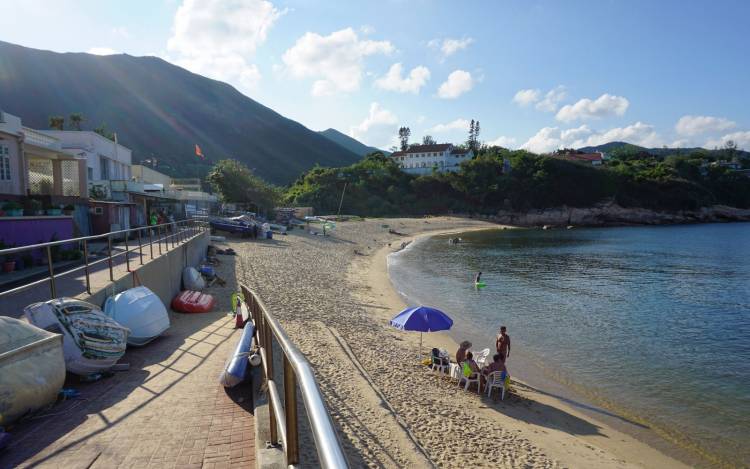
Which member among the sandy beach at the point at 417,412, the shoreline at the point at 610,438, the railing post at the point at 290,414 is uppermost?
the railing post at the point at 290,414

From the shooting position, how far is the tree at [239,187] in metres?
55.0

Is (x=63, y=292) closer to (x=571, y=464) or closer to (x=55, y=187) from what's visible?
(x=571, y=464)

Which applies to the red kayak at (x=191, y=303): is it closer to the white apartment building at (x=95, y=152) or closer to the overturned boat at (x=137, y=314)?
the overturned boat at (x=137, y=314)

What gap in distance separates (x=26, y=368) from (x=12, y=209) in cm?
1179

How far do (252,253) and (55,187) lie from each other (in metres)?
12.1

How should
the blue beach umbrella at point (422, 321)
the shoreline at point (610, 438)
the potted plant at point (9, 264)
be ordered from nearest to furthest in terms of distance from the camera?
the shoreline at point (610, 438) → the potted plant at point (9, 264) → the blue beach umbrella at point (422, 321)

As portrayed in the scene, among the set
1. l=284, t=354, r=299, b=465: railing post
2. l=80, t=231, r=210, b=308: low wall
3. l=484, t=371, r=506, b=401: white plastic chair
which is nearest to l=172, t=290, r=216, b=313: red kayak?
l=80, t=231, r=210, b=308: low wall

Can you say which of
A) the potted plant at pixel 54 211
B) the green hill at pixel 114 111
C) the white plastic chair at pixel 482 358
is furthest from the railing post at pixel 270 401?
the green hill at pixel 114 111

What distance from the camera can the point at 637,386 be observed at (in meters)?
11.7

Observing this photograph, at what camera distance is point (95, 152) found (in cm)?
2602

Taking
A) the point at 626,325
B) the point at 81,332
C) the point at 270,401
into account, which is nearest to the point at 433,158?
the point at 626,325

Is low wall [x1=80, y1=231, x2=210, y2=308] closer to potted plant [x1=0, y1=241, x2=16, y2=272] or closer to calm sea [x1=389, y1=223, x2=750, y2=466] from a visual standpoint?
potted plant [x1=0, y1=241, x2=16, y2=272]

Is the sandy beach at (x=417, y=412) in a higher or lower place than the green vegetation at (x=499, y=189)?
lower

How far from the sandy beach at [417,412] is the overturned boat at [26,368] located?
3225mm
